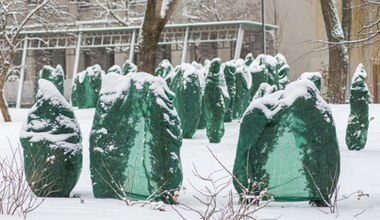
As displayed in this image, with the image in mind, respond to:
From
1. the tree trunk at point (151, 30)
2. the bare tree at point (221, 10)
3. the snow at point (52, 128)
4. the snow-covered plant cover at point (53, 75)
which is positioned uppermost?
the bare tree at point (221, 10)

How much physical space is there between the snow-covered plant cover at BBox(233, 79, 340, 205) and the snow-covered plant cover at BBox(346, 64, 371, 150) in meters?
5.75

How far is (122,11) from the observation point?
134 feet

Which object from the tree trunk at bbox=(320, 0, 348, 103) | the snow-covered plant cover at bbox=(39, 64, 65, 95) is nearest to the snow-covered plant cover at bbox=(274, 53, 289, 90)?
the tree trunk at bbox=(320, 0, 348, 103)

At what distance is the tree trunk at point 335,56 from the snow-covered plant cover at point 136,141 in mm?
16519

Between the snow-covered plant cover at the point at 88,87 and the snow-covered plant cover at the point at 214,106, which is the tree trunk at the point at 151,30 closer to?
the snow-covered plant cover at the point at 214,106

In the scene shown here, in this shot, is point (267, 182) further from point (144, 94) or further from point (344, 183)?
point (344, 183)

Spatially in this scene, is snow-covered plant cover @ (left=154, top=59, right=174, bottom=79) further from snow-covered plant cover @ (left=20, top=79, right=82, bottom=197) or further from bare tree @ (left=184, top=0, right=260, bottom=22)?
bare tree @ (left=184, top=0, right=260, bottom=22)

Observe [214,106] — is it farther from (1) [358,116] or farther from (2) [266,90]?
(2) [266,90]

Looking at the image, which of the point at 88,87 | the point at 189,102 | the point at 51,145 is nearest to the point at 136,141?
the point at 51,145

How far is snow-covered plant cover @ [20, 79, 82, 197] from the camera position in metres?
8.16

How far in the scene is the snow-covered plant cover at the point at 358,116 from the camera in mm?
13625

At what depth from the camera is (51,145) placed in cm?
823

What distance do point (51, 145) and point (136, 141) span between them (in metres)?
0.86

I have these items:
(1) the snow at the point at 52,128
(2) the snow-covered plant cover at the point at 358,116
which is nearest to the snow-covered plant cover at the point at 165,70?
(2) the snow-covered plant cover at the point at 358,116
